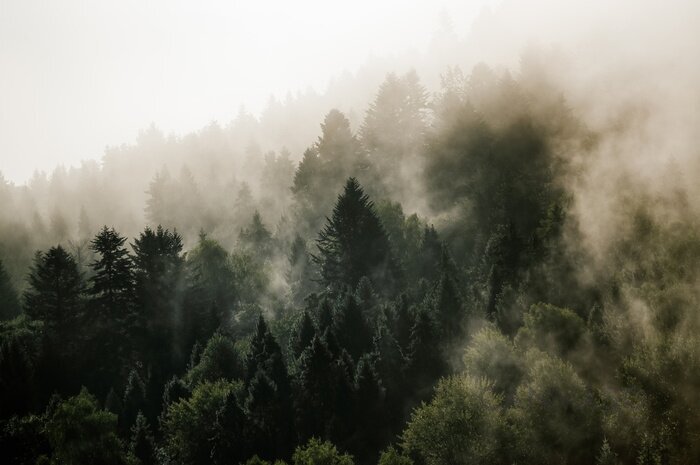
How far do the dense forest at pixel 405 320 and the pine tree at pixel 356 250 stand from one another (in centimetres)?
27

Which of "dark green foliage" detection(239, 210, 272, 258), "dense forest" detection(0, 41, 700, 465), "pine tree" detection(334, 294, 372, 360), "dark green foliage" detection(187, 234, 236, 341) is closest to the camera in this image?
"dense forest" detection(0, 41, 700, 465)

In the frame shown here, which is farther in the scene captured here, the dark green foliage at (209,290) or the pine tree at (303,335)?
the dark green foliage at (209,290)

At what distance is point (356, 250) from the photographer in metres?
63.9

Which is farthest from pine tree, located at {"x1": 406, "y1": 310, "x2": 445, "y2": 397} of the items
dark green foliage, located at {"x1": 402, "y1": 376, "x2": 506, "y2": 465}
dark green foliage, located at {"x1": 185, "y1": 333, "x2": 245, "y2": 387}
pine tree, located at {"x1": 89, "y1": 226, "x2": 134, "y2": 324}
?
pine tree, located at {"x1": 89, "y1": 226, "x2": 134, "y2": 324}

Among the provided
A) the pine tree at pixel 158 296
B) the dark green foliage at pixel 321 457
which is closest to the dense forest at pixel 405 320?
the dark green foliage at pixel 321 457

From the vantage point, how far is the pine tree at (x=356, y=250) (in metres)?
63.3

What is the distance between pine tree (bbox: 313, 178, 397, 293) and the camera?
63.3 m

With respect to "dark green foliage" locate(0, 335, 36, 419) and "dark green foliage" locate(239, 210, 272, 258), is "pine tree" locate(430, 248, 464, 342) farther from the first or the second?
"dark green foliage" locate(0, 335, 36, 419)

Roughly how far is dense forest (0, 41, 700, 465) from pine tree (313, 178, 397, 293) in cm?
27

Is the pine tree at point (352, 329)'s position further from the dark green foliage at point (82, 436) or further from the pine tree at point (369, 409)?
the dark green foliage at point (82, 436)

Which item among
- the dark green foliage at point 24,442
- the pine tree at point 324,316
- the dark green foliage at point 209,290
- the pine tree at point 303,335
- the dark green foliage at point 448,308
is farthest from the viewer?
the dark green foliage at point 209,290

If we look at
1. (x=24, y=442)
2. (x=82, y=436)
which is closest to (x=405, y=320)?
(x=82, y=436)

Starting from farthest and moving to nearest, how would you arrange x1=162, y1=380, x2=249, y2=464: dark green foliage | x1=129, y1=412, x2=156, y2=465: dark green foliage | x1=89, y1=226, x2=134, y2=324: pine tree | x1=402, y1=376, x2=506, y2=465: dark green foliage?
x1=89, y1=226, x2=134, y2=324: pine tree < x1=129, y1=412, x2=156, y2=465: dark green foliage < x1=162, y1=380, x2=249, y2=464: dark green foliage < x1=402, y1=376, x2=506, y2=465: dark green foliage

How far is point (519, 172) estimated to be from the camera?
74.3 metres
